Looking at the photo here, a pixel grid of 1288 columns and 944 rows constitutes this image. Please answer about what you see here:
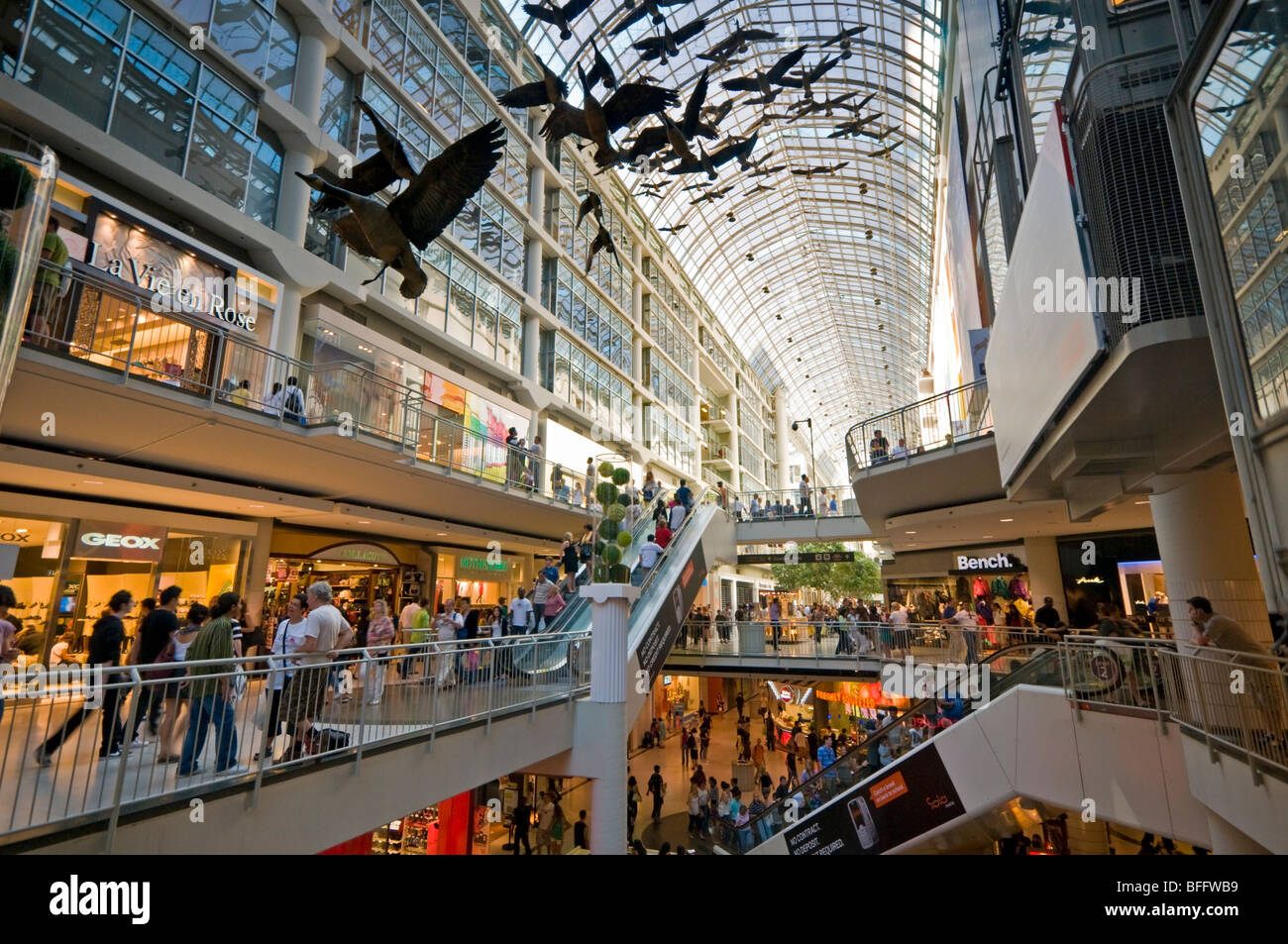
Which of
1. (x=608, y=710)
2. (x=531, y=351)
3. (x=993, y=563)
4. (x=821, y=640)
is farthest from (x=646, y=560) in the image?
(x=993, y=563)

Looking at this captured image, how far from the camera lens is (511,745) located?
8859mm

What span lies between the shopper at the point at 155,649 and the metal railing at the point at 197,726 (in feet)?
0.05

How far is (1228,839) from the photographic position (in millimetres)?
6027

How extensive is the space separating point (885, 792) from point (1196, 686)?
22.5 ft

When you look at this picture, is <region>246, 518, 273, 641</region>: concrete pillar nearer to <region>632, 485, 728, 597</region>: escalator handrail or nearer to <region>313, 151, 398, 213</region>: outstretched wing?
<region>313, 151, 398, 213</region>: outstretched wing

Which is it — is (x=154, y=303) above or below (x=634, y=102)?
below

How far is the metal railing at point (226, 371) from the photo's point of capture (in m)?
7.89

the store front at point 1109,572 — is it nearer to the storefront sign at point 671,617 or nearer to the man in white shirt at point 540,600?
the storefront sign at point 671,617

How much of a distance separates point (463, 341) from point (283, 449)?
35.9ft

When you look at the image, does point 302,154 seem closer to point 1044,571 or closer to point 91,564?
point 91,564

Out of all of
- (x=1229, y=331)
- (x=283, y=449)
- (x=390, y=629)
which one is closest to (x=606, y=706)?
(x=390, y=629)

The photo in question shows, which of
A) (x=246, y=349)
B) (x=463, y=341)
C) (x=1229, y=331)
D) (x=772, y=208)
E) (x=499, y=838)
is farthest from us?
(x=772, y=208)

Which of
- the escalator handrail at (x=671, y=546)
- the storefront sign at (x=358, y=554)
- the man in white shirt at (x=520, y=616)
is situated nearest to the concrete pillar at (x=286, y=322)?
the storefront sign at (x=358, y=554)
